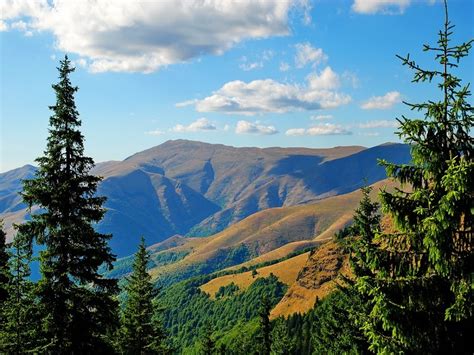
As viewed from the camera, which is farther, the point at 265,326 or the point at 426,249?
the point at 265,326

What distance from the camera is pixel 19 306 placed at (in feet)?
73.4

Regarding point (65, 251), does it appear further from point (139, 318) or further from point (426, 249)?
point (139, 318)

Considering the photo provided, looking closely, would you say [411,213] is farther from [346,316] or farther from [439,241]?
[346,316]

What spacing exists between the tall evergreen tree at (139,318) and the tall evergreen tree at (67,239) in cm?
1650

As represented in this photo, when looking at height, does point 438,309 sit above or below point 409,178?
below

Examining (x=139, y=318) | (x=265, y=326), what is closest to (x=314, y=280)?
(x=265, y=326)

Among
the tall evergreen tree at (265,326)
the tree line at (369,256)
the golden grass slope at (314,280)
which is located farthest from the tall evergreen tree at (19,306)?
the golden grass slope at (314,280)

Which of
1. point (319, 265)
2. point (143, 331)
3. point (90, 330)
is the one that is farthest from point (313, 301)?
point (90, 330)

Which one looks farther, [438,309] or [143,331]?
[143,331]

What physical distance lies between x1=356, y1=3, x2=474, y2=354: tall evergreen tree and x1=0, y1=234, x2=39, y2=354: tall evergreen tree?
16.6m

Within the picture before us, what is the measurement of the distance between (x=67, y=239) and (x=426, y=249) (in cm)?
1611

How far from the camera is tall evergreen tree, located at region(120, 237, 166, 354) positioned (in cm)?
3819

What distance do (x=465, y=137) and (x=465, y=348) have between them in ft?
22.6

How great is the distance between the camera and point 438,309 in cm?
1377
